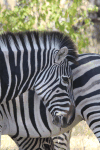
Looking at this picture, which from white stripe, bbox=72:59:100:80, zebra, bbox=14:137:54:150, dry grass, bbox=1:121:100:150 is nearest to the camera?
white stripe, bbox=72:59:100:80

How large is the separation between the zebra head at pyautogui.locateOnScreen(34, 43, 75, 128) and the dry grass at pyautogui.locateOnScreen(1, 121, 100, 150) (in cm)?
199

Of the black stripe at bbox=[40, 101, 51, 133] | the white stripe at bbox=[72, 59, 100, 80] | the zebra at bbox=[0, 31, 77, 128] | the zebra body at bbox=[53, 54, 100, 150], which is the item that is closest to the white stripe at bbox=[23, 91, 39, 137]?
the black stripe at bbox=[40, 101, 51, 133]

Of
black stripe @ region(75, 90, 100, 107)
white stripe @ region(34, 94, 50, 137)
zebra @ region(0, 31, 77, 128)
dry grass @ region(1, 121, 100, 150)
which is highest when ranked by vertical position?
zebra @ region(0, 31, 77, 128)

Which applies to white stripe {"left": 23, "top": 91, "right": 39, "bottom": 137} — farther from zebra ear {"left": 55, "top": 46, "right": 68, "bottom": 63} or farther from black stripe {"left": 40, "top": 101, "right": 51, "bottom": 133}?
zebra ear {"left": 55, "top": 46, "right": 68, "bottom": 63}

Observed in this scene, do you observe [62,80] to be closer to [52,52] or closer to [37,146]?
[52,52]

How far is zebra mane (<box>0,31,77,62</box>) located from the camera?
3.03m

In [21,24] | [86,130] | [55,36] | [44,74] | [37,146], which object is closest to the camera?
[44,74]

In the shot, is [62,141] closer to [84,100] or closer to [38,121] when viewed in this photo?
[38,121]

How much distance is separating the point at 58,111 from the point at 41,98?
273mm

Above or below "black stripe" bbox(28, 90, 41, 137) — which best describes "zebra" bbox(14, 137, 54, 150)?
below

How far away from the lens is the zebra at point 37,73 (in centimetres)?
285

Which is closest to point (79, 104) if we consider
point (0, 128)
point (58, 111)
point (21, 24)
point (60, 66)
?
point (58, 111)

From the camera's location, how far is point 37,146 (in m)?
4.03

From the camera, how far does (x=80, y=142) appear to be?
5.00 meters
